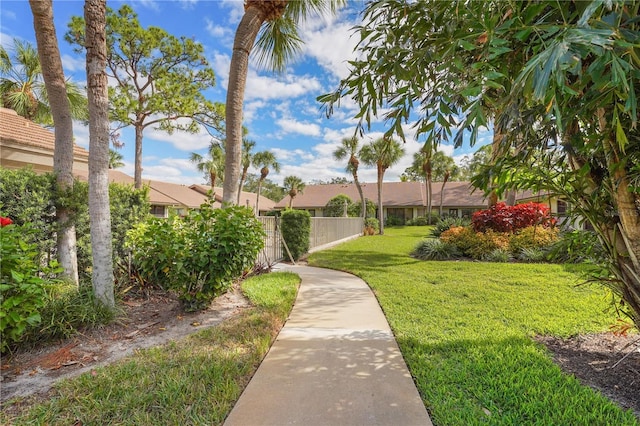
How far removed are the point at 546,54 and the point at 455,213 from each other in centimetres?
3520

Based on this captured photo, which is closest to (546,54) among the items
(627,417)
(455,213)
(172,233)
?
(627,417)

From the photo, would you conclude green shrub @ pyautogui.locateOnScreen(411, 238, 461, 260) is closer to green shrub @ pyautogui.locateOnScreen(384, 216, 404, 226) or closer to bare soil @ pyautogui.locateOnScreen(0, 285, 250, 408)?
bare soil @ pyautogui.locateOnScreen(0, 285, 250, 408)

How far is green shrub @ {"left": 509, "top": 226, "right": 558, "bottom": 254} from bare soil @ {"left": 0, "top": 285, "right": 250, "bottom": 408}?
938 centimetres

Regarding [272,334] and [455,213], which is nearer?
[272,334]

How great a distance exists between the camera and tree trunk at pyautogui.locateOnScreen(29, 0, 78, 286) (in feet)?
15.2

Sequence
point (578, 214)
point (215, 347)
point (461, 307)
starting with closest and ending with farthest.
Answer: point (578, 214)
point (215, 347)
point (461, 307)

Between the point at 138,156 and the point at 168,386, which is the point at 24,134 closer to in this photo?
the point at 168,386

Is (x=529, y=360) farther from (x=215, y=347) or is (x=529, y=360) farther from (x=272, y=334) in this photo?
(x=215, y=347)

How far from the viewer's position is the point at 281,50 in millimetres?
7902

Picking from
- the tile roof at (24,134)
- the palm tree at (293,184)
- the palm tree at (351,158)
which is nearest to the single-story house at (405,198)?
the palm tree at (293,184)

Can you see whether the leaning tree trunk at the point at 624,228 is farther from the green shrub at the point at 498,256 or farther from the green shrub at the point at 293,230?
the green shrub at the point at 293,230

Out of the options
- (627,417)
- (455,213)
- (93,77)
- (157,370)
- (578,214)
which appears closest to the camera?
(627,417)

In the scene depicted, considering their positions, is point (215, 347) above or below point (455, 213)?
below

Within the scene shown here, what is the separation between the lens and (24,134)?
7.60 meters
